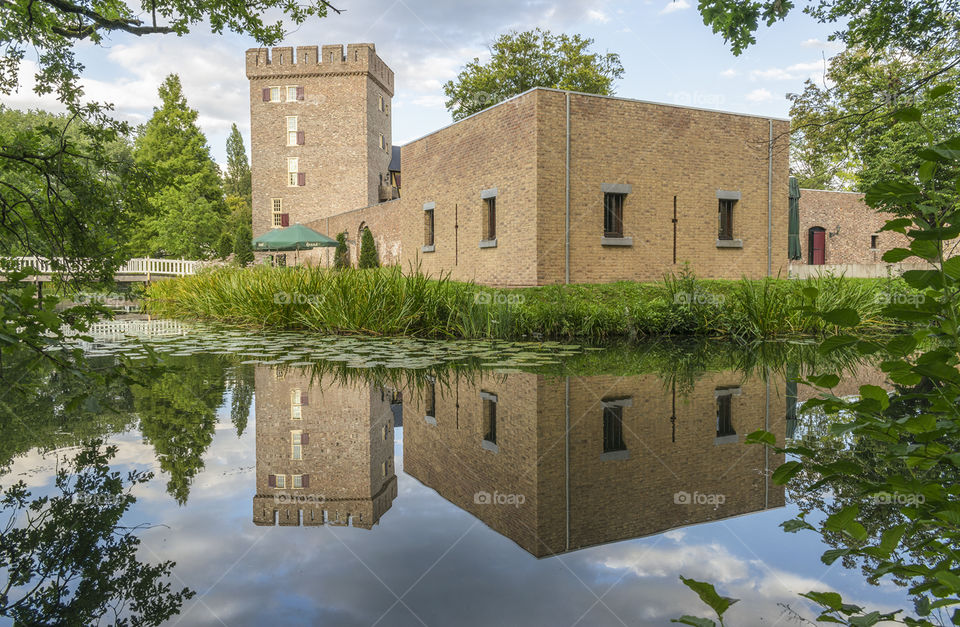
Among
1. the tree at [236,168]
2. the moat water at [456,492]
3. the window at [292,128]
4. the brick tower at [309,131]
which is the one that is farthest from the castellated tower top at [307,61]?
the moat water at [456,492]

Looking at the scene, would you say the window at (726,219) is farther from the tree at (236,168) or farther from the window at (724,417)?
the tree at (236,168)

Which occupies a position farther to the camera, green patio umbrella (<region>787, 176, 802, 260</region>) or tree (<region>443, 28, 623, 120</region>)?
tree (<region>443, 28, 623, 120</region>)

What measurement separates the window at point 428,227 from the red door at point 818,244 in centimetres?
1782

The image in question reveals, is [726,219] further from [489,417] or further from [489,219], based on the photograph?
[489,417]

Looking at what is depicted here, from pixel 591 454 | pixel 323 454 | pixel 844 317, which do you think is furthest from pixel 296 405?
pixel 844 317

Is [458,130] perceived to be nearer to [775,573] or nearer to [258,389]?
[258,389]

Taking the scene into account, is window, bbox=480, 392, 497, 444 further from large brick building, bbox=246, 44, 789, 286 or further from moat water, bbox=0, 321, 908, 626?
large brick building, bbox=246, 44, 789, 286

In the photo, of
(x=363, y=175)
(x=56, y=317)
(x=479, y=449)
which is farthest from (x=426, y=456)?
(x=363, y=175)

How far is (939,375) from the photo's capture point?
1282 mm

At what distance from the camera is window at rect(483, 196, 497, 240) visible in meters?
15.6

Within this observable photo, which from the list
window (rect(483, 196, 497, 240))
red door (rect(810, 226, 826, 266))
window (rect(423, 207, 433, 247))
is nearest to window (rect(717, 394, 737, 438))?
window (rect(483, 196, 497, 240))

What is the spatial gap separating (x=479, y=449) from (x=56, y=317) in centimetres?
273

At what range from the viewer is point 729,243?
15.5m

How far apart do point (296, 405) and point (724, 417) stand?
3673mm
